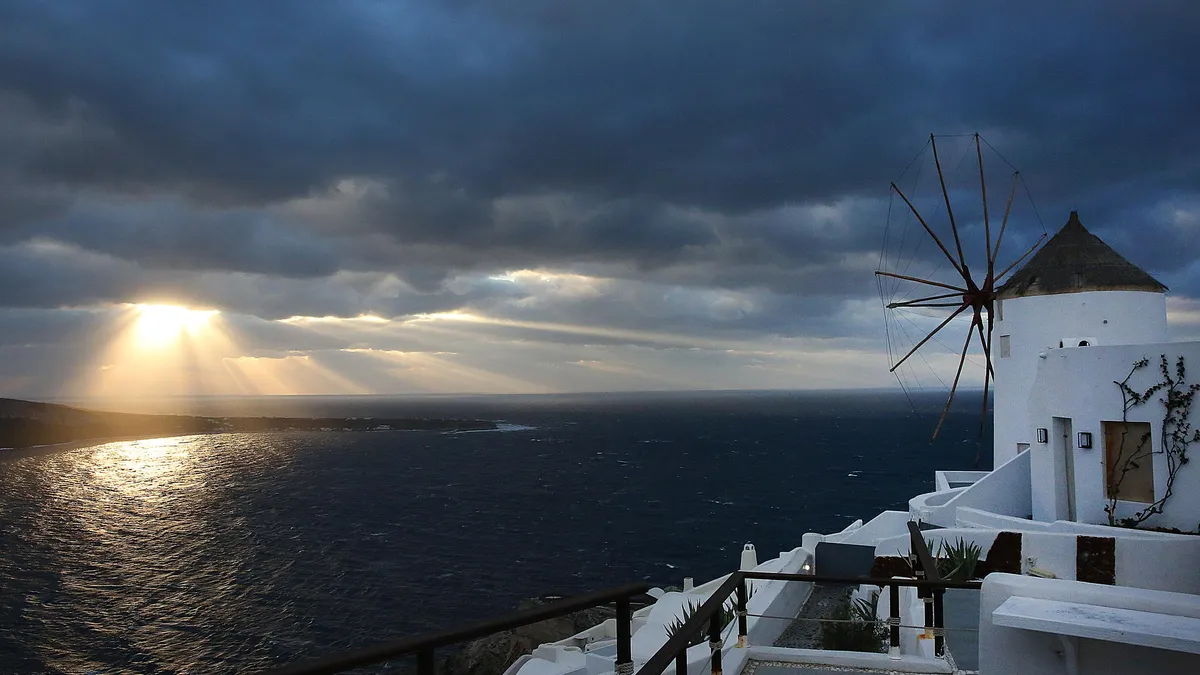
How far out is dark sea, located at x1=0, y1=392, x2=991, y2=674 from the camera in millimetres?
34594

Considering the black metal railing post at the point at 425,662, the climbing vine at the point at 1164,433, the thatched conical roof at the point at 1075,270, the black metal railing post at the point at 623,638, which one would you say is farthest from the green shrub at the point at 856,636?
the thatched conical roof at the point at 1075,270

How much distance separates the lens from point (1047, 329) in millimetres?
23281

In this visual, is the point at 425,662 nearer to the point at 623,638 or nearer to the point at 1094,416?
the point at 623,638

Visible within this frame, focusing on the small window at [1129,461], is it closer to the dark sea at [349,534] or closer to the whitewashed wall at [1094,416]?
the whitewashed wall at [1094,416]

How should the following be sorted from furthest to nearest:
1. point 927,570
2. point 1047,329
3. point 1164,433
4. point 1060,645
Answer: point 1047,329 < point 1164,433 < point 927,570 < point 1060,645

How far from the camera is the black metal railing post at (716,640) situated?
585 centimetres

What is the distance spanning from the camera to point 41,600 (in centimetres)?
3981

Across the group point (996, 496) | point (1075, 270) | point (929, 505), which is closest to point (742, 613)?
point (929, 505)

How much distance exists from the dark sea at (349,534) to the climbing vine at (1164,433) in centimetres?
1767

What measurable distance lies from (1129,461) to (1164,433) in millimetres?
1129

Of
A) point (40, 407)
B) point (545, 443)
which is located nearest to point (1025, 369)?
point (545, 443)

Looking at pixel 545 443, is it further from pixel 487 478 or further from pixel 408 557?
pixel 408 557

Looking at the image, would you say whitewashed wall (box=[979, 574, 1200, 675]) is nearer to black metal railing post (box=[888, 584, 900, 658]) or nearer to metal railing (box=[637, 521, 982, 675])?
metal railing (box=[637, 521, 982, 675])

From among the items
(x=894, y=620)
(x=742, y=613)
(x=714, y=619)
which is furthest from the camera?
(x=742, y=613)
